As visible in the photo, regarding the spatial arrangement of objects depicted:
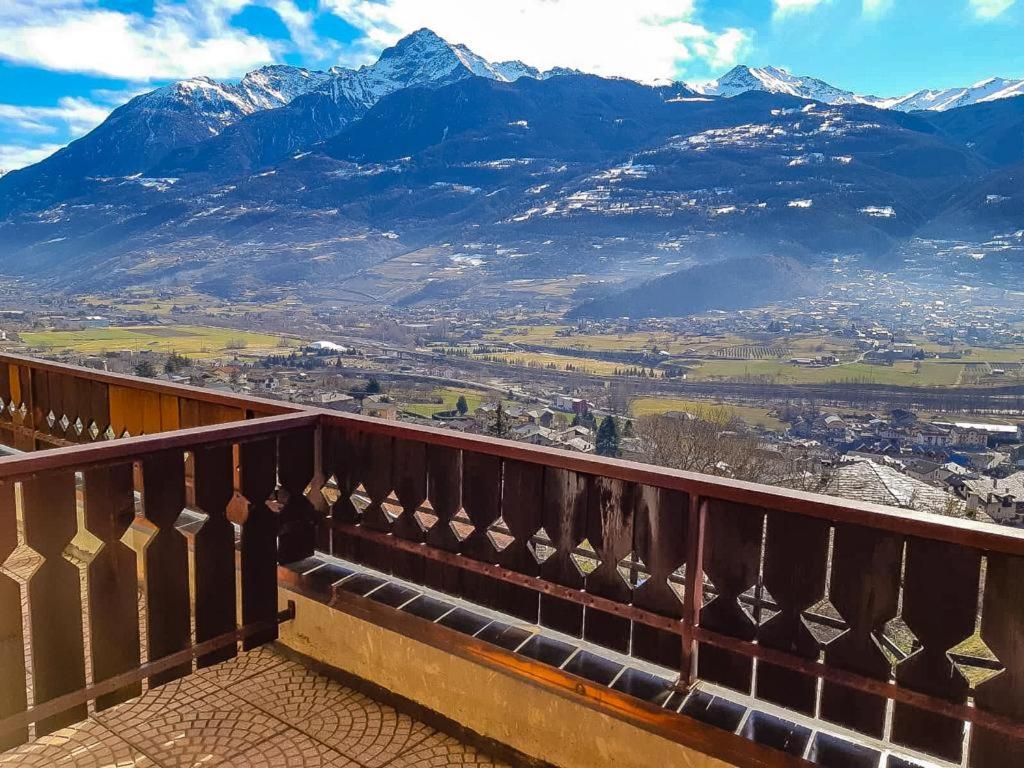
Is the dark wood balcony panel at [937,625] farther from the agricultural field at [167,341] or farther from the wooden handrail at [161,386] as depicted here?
the agricultural field at [167,341]

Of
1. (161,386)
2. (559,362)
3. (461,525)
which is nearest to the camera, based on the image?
(461,525)

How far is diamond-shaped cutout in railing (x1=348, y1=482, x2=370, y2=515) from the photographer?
335 cm

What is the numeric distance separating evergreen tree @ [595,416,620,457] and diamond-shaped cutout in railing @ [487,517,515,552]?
1934 cm

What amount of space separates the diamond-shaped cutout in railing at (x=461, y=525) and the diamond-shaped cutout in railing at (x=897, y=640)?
148cm

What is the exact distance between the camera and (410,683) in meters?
2.95

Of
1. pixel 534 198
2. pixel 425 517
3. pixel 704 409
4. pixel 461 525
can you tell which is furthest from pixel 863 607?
pixel 534 198

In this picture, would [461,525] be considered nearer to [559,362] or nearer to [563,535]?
[563,535]

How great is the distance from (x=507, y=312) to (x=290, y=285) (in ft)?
121

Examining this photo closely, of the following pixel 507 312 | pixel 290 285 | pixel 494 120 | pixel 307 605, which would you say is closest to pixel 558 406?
pixel 307 605

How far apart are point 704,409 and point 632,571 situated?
3323 centimetres

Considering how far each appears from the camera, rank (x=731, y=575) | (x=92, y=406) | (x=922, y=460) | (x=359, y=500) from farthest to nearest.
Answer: (x=922, y=460), (x=92, y=406), (x=359, y=500), (x=731, y=575)

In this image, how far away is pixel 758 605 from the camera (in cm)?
230

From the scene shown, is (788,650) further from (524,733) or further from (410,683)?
(410,683)

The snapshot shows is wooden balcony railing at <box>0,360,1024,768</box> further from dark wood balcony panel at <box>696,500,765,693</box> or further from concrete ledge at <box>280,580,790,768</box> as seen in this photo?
concrete ledge at <box>280,580,790,768</box>
